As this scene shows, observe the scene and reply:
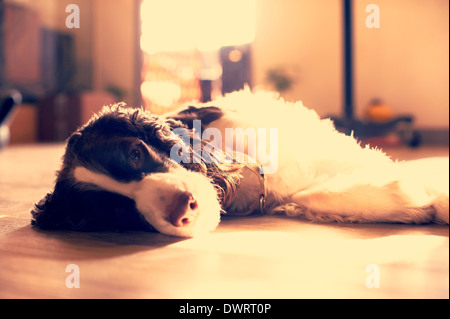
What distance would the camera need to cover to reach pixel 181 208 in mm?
1413

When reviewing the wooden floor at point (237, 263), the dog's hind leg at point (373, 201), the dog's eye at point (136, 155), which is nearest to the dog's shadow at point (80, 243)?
the wooden floor at point (237, 263)

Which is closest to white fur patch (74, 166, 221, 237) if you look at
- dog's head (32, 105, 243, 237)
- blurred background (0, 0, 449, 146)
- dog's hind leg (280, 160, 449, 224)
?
dog's head (32, 105, 243, 237)

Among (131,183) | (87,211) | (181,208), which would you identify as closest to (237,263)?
(181,208)

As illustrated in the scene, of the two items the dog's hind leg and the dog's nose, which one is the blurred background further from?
the dog's nose

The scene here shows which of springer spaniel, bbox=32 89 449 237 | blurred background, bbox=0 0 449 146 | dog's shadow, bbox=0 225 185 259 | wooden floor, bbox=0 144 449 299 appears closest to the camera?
wooden floor, bbox=0 144 449 299

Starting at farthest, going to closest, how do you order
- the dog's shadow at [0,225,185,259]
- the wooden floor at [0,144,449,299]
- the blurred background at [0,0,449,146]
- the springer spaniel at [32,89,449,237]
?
1. the blurred background at [0,0,449,146]
2. the springer spaniel at [32,89,449,237]
3. the dog's shadow at [0,225,185,259]
4. the wooden floor at [0,144,449,299]

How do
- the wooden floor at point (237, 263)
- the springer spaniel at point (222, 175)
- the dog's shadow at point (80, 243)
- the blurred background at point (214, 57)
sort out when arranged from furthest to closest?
the blurred background at point (214, 57)
the springer spaniel at point (222, 175)
the dog's shadow at point (80, 243)
the wooden floor at point (237, 263)

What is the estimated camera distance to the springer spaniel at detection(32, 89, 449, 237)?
5.06 ft

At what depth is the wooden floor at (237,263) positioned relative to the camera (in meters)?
1.02

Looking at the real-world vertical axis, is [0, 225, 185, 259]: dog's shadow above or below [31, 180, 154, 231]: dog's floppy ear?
below

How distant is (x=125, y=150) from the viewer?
1.59 metres

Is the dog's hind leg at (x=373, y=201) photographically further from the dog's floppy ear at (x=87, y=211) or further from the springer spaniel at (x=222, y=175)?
the dog's floppy ear at (x=87, y=211)

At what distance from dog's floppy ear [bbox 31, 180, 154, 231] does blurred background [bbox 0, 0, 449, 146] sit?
5.67 metres

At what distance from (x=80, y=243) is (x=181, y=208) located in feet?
1.22
